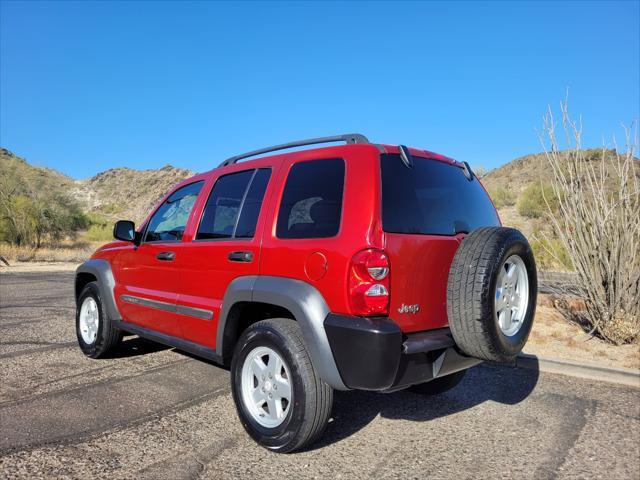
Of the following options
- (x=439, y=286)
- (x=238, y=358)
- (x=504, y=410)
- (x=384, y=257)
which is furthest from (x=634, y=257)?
(x=238, y=358)

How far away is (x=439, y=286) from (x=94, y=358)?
4024 millimetres

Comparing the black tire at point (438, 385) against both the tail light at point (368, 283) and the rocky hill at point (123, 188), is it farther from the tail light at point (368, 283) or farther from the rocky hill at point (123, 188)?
the rocky hill at point (123, 188)

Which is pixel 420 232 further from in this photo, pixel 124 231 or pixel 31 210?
pixel 31 210

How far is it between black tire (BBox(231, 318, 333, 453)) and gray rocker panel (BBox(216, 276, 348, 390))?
0.23ft

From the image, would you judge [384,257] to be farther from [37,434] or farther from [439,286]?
[37,434]

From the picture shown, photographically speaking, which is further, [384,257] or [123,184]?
[123,184]

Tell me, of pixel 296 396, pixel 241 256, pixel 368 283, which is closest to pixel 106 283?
pixel 241 256

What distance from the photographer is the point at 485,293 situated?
2.84m

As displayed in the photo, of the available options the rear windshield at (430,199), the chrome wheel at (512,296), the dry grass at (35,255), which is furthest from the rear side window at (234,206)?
the dry grass at (35,255)

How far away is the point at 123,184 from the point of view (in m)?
75.5

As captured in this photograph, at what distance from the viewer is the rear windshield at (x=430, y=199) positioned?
2969 millimetres

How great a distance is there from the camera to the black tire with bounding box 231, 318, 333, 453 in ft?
9.34

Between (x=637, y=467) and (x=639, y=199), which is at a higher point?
(x=639, y=199)

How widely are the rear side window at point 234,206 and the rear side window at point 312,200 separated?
0.28m
